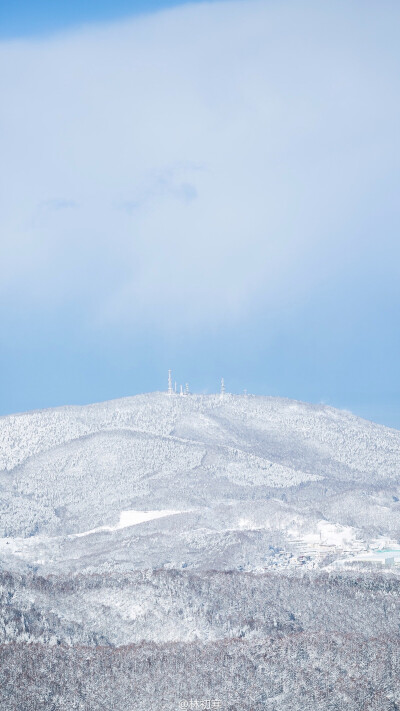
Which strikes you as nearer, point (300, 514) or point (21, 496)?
point (300, 514)

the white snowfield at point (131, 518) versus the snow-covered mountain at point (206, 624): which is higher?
the white snowfield at point (131, 518)

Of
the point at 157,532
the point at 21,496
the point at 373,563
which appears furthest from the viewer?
the point at 21,496

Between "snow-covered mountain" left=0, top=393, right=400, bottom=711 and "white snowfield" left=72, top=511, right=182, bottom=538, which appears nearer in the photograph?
"snow-covered mountain" left=0, top=393, right=400, bottom=711

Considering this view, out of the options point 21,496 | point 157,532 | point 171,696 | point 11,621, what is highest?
point 21,496

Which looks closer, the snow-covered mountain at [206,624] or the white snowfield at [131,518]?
the snow-covered mountain at [206,624]

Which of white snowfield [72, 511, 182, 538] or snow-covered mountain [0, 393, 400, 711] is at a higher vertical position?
white snowfield [72, 511, 182, 538]

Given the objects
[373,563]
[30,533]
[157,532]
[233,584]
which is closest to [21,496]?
[30,533]

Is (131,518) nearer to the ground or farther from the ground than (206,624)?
farther from the ground

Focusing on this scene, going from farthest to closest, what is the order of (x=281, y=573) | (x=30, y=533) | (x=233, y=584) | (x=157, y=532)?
(x=30, y=533) → (x=157, y=532) → (x=281, y=573) → (x=233, y=584)

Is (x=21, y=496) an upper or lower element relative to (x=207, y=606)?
upper

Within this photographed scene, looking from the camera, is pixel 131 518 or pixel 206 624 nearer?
pixel 206 624

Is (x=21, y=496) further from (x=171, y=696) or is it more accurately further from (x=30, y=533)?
(x=171, y=696)
